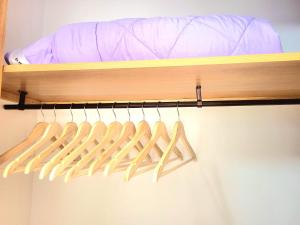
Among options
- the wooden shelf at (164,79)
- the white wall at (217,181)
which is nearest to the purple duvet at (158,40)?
the wooden shelf at (164,79)

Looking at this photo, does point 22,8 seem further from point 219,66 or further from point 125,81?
point 219,66

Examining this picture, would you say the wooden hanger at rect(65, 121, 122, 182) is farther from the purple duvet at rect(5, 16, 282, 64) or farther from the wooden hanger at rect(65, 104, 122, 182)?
the purple duvet at rect(5, 16, 282, 64)

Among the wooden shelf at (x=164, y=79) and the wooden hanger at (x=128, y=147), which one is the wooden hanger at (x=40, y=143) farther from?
the wooden hanger at (x=128, y=147)

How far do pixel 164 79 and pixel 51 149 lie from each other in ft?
1.35

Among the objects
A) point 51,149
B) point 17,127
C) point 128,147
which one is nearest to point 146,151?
point 128,147

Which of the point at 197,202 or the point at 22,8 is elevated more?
the point at 22,8

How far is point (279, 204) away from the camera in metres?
1.17

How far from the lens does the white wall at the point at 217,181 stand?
3.90 ft

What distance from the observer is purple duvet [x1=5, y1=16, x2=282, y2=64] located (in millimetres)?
698

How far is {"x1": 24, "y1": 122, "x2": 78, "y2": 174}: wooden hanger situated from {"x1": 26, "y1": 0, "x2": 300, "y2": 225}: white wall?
0.38 meters

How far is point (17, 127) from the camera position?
121 cm

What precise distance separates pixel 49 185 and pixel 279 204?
1043 mm

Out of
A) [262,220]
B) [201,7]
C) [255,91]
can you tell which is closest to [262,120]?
[255,91]

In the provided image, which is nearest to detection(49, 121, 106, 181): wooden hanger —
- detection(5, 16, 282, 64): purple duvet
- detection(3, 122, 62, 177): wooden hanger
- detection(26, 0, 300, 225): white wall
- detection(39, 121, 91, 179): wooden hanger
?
detection(39, 121, 91, 179): wooden hanger
